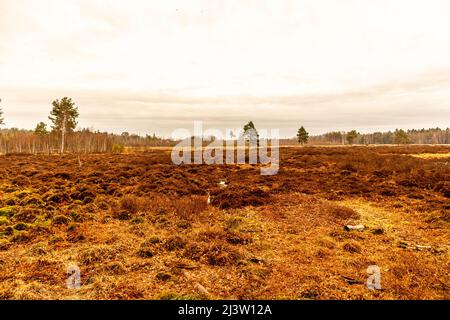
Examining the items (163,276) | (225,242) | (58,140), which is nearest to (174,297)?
(163,276)

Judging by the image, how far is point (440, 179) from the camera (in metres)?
17.7

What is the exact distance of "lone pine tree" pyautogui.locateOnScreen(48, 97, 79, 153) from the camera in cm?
5466

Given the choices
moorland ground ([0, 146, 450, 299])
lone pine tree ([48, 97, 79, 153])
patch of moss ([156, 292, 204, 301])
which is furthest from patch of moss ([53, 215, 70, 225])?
lone pine tree ([48, 97, 79, 153])

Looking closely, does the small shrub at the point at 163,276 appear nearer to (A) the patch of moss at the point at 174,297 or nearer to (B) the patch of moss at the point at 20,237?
(A) the patch of moss at the point at 174,297

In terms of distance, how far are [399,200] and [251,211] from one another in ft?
26.6

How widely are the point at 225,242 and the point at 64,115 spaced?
59.5 m

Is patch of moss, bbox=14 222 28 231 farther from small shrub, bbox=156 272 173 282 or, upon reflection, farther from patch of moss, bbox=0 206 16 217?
small shrub, bbox=156 272 173 282

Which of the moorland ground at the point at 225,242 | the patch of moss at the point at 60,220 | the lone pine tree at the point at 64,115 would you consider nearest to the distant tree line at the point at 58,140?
the lone pine tree at the point at 64,115

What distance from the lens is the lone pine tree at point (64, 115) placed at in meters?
54.7

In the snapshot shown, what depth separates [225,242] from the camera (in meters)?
8.54

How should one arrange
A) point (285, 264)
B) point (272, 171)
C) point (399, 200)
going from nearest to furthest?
point (285, 264)
point (399, 200)
point (272, 171)
